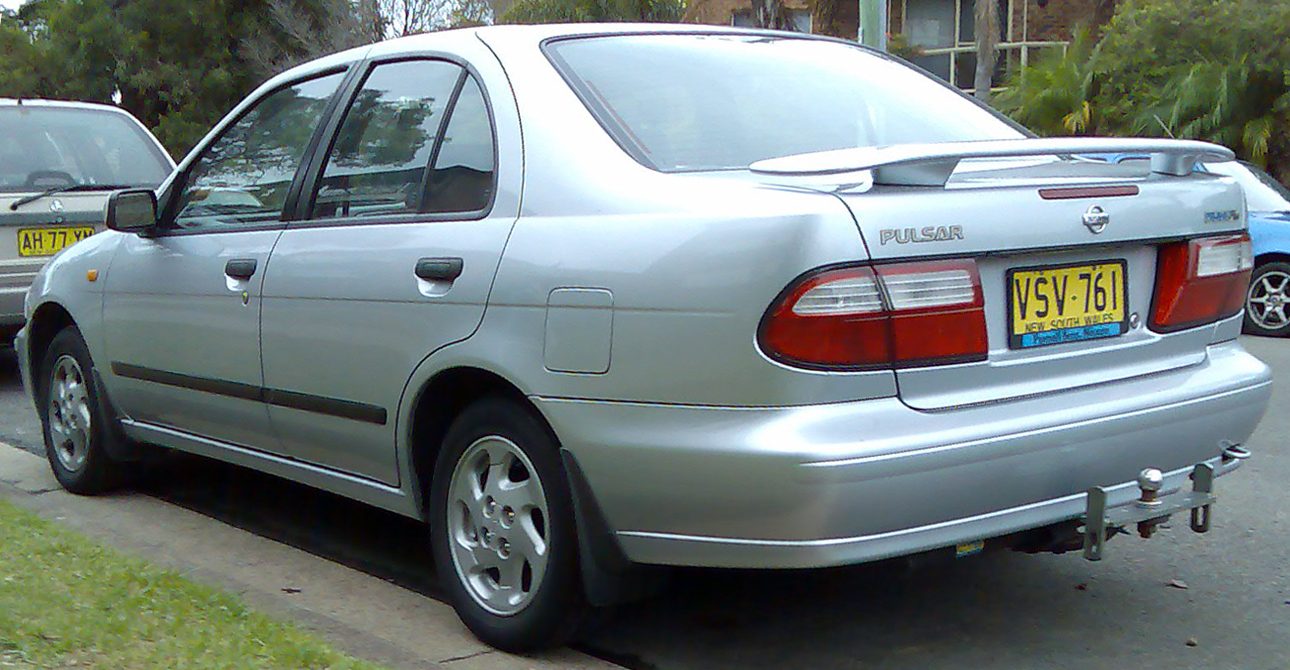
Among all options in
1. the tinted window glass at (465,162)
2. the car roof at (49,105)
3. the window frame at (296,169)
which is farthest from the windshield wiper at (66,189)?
the tinted window glass at (465,162)

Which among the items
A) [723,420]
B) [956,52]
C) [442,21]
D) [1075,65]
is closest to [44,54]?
[442,21]

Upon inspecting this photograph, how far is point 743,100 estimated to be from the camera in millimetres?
4137

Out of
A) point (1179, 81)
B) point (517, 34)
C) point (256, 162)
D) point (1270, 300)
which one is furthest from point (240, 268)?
point (1179, 81)

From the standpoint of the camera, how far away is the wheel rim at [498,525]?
151 inches

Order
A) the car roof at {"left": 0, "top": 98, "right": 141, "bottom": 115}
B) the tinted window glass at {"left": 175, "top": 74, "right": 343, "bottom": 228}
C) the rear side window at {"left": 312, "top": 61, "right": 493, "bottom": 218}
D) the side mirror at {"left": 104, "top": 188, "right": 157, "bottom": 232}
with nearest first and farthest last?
the rear side window at {"left": 312, "top": 61, "right": 493, "bottom": 218} < the tinted window glass at {"left": 175, "top": 74, "right": 343, "bottom": 228} < the side mirror at {"left": 104, "top": 188, "right": 157, "bottom": 232} < the car roof at {"left": 0, "top": 98, "right": 141, "bottom": 115}

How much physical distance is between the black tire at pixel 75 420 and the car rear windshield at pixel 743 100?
2646 mm

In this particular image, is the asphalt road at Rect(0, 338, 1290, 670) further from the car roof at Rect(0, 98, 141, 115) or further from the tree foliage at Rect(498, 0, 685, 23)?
the tree foliage at Rect(498, 0, 685, 23)

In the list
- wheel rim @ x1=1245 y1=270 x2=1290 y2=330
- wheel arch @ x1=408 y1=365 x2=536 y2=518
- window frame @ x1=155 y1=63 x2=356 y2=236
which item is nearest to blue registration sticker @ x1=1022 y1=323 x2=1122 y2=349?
wheel arch @ x1=408 y1=365 x2=536 y2=518

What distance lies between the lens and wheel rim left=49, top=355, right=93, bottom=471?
5.93 meters

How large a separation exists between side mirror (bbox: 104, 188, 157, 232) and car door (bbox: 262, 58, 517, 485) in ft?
2.90

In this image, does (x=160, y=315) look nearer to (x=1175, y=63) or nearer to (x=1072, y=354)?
(x=1072, y=354)

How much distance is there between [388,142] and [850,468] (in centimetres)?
191

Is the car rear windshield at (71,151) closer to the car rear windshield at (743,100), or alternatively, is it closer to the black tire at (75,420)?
the black tire at (75,420)

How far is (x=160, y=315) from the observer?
5.27 meters
